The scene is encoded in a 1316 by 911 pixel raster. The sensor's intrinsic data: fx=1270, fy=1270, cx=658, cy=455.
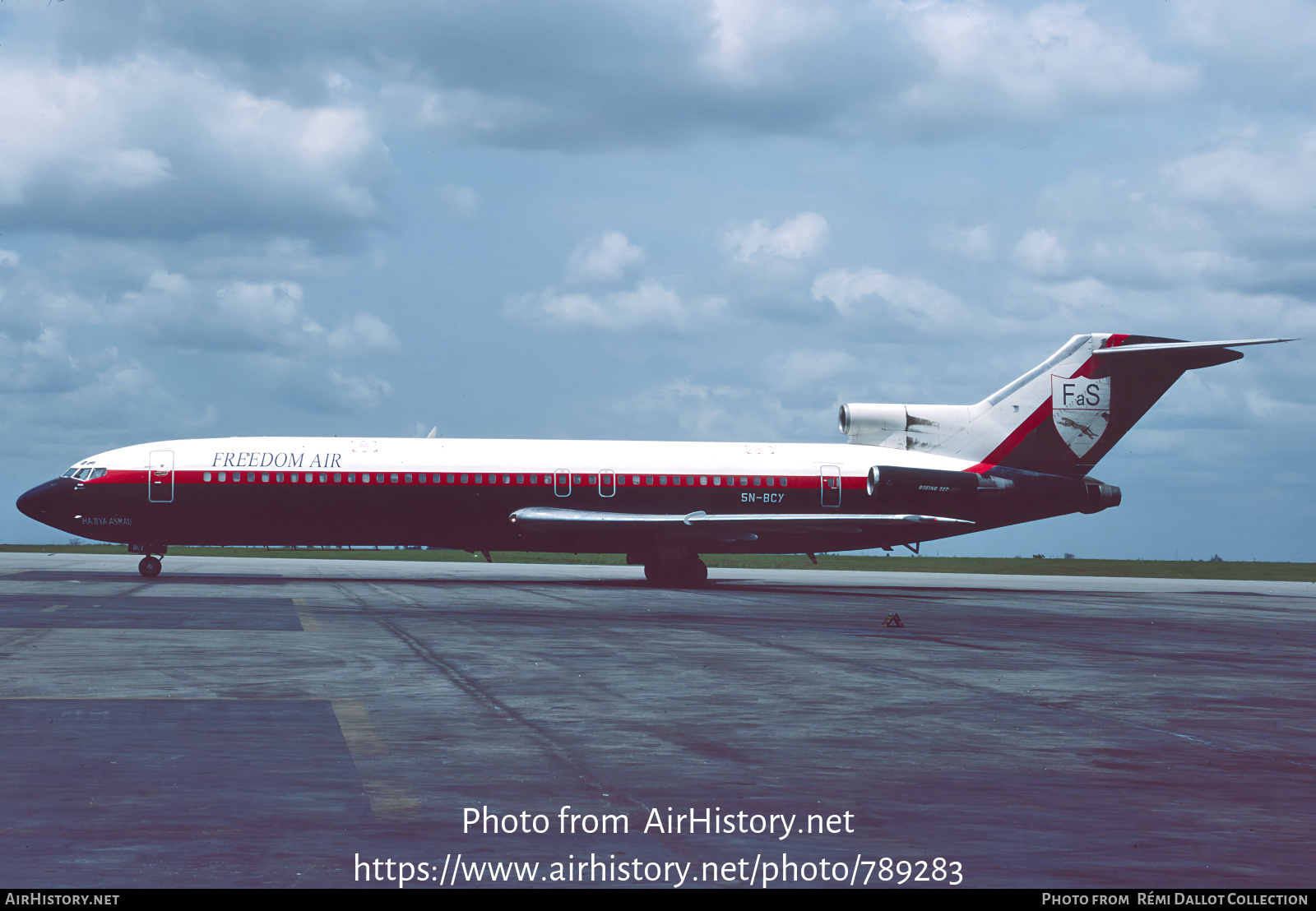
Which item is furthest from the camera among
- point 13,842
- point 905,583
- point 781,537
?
point 905,583

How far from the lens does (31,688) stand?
1319cm

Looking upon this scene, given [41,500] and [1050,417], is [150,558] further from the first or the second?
[1050,417]

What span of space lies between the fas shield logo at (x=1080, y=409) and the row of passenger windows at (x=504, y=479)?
9765 millimetres

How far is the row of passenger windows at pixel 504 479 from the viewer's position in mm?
37312

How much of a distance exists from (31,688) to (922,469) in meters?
30.8

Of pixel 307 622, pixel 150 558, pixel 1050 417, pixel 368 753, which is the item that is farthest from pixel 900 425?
pixel 368 753

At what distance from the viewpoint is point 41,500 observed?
123 ft

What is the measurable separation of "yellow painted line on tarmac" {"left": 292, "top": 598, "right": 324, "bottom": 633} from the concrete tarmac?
124 millimetres

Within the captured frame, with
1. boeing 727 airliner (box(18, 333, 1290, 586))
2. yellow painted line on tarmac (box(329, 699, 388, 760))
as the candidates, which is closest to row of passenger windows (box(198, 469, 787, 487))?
boeing 727 airliner (box(18, 333, 1290, 586))

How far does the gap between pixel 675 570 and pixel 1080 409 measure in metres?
14.4

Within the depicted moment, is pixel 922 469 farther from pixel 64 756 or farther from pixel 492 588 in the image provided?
pixel 64 756

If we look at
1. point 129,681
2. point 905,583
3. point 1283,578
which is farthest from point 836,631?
point 1283,578

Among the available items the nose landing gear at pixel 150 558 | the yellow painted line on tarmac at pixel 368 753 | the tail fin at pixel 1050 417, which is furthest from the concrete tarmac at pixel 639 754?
the tail fin at pixel 1050 417

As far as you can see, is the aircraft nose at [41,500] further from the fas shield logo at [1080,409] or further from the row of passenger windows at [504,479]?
the fas shield logo at [1080,409]
